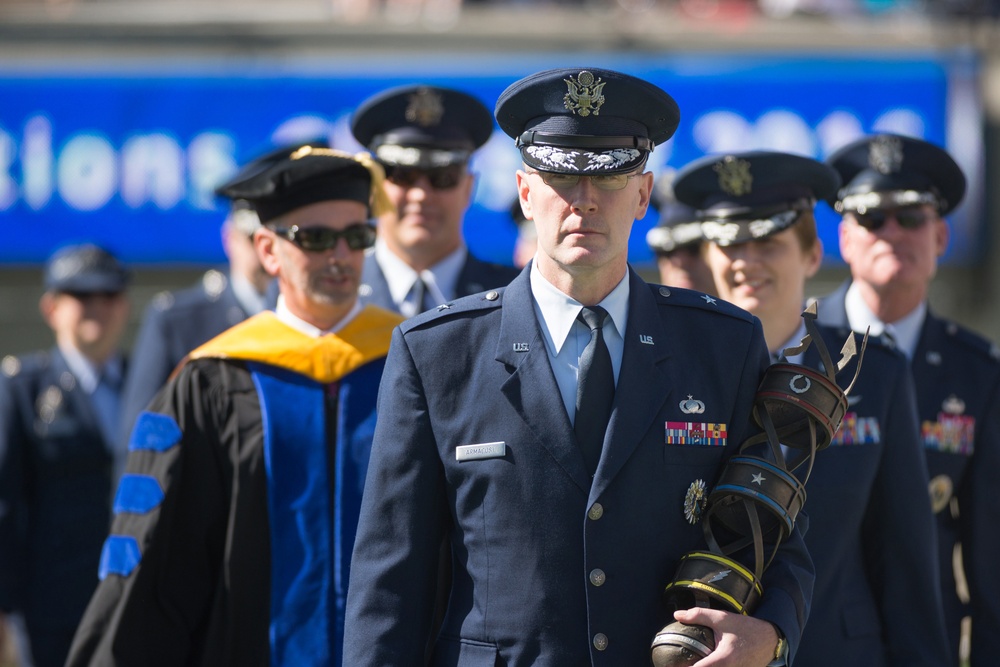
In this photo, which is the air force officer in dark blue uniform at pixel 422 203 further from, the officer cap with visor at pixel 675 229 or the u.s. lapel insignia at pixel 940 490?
the u.s. lapel insignia at pixel 940 490

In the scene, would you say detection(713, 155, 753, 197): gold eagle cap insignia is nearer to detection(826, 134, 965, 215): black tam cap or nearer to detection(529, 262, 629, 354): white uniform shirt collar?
detection(826, 134, 965, 215): black tam cap

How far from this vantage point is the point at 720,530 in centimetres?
325

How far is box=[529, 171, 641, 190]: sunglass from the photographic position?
10.5 feet

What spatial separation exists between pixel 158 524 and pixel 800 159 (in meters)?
2.28

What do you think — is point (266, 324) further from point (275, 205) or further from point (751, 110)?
point (751, 110)

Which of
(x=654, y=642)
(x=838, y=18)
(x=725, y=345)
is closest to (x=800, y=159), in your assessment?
(x=725, y=345)

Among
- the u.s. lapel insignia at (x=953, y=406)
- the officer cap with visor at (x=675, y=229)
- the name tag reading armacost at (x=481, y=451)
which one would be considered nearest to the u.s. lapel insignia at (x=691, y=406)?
the name tag reading armacost at (x=481, y=451)

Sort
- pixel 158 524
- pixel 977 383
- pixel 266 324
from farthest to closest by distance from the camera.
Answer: pixel 977 383
pixel 266 324
pixel 158 524

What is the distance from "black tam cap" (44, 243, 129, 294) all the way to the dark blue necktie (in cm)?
471

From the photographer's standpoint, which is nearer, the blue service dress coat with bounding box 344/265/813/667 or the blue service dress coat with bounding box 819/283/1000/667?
the blue service dress coat with bounding box 344/265/813/667

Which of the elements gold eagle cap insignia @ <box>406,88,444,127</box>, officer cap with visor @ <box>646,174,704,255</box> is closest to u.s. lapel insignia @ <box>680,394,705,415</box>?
officer cap with visor @ <box>646,174,704,255</box>

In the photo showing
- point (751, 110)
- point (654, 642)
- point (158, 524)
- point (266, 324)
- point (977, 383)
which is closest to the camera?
point (654, 642)

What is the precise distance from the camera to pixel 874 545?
4.09 m

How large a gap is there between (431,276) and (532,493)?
2.43 metres
